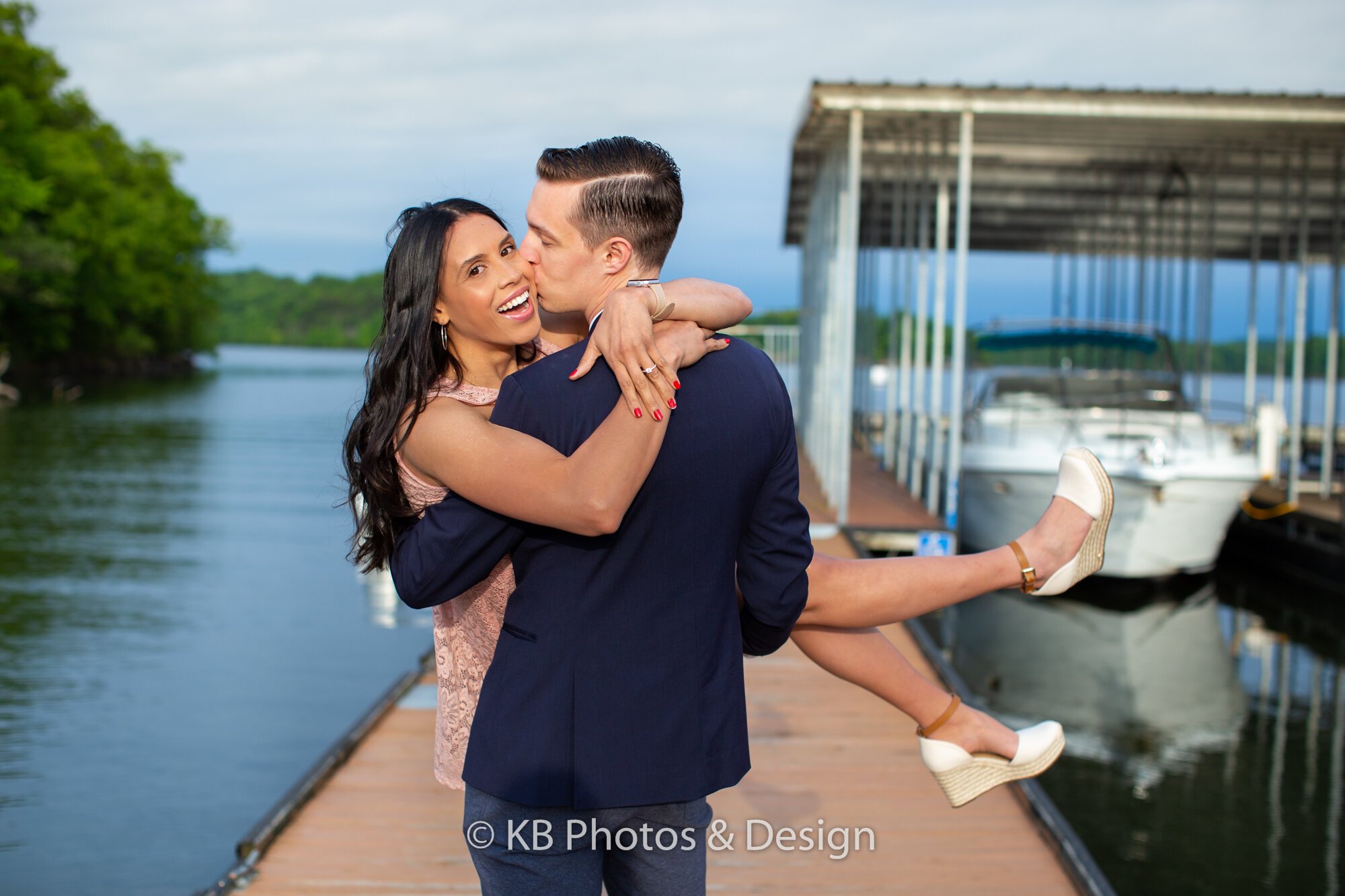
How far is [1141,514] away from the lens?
9.62m

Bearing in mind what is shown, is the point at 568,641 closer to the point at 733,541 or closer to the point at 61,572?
the point at 733,541

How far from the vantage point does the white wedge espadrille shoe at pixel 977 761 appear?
270 cm

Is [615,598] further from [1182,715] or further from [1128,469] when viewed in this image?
[1128,469]

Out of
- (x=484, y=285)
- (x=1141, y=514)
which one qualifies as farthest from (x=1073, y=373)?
(x=484, y=285)

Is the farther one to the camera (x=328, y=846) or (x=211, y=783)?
(x=211, y=783)

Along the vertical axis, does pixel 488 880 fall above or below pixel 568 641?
below

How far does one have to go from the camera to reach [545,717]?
171 cm

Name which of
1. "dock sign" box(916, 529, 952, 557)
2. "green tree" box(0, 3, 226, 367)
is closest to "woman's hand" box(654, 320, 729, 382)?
"dock sign" box(916, 529, 952, 557)

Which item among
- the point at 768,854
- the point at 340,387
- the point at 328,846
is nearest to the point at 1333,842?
the point at 768,854

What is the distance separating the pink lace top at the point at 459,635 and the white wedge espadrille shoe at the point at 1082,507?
1.23 m

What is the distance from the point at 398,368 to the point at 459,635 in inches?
17.9

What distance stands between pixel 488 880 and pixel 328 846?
2.19 metres

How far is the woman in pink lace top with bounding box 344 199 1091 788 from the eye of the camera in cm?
160

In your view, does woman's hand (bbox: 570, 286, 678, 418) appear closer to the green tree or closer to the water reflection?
the water reflection
